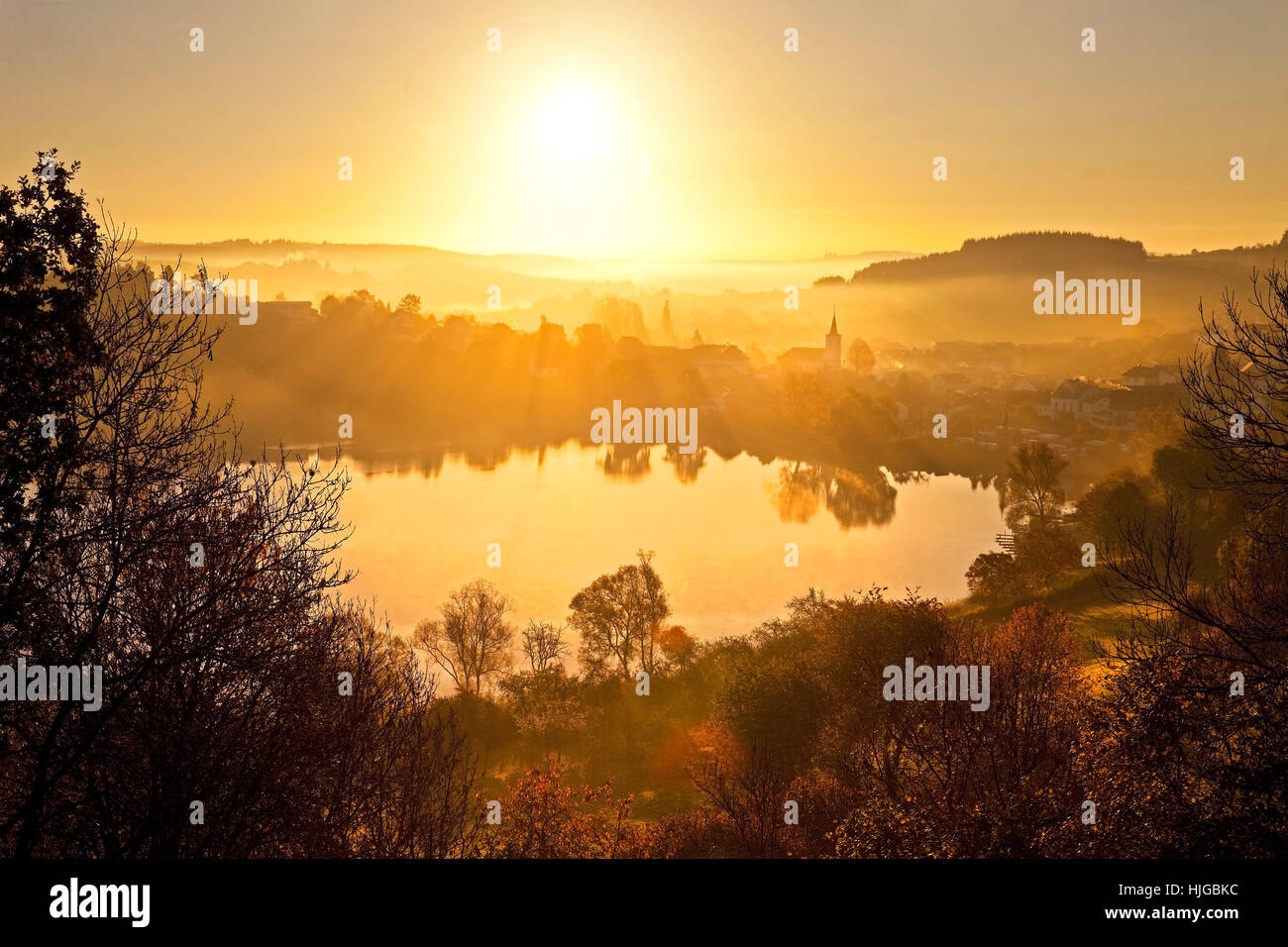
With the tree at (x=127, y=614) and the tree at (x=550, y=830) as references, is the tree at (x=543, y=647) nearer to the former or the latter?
the tree at (x=550, y=830)

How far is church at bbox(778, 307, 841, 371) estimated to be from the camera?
131750 millimetres

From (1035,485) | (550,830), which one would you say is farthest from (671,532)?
(550,830)

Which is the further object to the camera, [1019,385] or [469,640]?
[1019,385]

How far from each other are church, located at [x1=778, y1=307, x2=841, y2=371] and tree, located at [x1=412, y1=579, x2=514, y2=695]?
95323mm

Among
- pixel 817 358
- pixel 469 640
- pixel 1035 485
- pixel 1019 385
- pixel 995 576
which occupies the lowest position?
pixel 469 640

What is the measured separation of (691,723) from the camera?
3083cm

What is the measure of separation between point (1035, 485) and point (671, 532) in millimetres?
26227

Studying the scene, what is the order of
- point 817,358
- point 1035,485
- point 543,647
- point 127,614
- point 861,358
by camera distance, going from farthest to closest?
point 861,358, point 817,358, point 1035,485, point 543,647, point 127,614

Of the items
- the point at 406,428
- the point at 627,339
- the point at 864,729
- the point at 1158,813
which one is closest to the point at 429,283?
the point at 627,339

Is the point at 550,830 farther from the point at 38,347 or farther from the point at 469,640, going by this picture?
the point at 469,640

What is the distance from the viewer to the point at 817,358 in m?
138

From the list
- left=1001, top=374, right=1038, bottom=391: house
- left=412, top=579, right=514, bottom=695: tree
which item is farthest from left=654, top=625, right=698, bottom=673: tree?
left=1001, top=374, right=1038, bottom=391: house

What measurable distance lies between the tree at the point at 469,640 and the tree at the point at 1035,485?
3256cm
